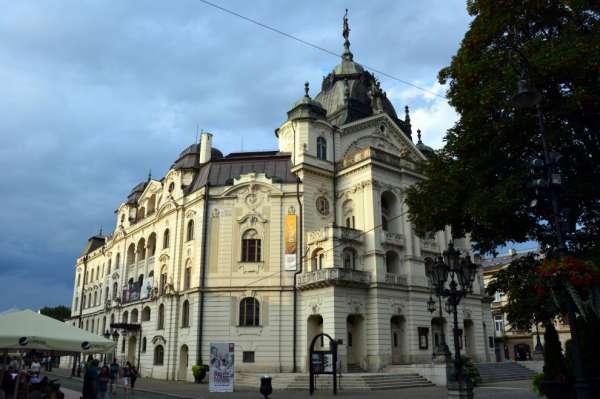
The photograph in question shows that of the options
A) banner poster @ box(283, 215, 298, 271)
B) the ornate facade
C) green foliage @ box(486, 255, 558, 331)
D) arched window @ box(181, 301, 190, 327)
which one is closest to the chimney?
the ornate facade

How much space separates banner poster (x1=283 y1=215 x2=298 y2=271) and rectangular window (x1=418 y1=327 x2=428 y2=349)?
996 centimetres

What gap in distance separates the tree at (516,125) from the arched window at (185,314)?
2463 cm

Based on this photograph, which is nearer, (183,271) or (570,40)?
(570,40)

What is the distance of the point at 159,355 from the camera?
4084cm

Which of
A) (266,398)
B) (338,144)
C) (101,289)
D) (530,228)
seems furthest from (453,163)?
(101,289)

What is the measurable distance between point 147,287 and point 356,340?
1995cm

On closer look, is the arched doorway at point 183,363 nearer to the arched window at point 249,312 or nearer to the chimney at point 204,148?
the arched window at point 249,312

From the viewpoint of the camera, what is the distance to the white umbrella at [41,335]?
485 inches

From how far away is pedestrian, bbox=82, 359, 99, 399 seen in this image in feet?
51.4

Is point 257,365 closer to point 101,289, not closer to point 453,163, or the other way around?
point 453,163

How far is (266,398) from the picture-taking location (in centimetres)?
2152

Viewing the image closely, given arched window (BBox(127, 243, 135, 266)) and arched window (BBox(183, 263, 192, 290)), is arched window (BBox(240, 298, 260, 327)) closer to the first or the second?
arched window (BBox(183, 263, 192, 290))

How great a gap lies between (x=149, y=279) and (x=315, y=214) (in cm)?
1719

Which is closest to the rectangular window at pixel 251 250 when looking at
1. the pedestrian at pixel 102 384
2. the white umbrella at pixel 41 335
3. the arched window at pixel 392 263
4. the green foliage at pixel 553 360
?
the arched window at pixel 392 263
